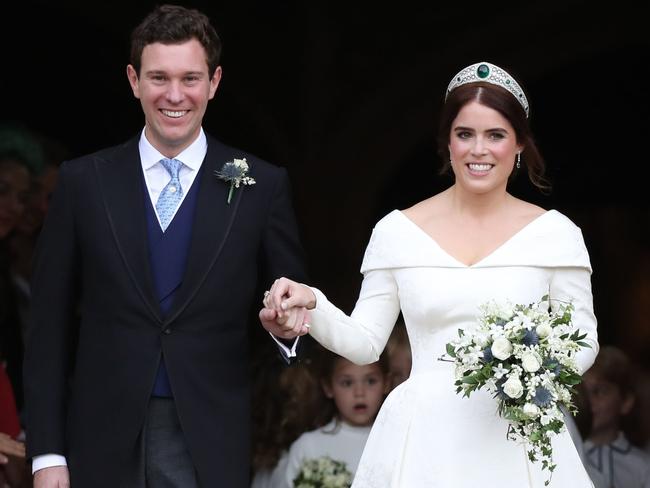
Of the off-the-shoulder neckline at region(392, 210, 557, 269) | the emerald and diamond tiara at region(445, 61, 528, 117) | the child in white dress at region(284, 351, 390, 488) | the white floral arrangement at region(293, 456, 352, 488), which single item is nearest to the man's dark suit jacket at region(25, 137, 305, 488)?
the off-the-shoulder neckline at region(392, 210, 557, 269)

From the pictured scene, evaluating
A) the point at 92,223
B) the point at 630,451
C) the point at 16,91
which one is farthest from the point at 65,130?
the point at 92,223

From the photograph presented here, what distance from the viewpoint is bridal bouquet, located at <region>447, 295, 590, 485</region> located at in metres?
4.43

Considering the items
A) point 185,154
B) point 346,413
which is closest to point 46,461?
point 185,154

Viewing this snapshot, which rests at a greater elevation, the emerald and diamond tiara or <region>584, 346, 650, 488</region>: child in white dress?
the emerald and diamond tiara

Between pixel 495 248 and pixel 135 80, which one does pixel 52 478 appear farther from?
pixel 495 248

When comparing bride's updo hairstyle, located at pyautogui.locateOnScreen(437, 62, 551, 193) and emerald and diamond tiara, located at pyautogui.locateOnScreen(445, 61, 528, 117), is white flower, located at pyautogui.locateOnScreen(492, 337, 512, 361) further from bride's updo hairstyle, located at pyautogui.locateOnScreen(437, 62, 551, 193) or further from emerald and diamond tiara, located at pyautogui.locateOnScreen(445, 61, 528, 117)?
emerald and diamond tiara, located at pyautogui.locateOnScreen(445, 61, 528, 117)

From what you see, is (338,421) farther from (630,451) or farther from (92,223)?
(92,223)

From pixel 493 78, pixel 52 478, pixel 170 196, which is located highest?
pixel 493 78

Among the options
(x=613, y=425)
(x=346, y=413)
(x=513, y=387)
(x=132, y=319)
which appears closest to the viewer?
(x=513, y=387)

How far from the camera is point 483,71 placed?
16.0ft

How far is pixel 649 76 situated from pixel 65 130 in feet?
11.4

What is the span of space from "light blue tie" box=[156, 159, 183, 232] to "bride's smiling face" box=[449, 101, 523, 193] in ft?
2.72

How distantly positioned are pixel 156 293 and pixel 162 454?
1.54 ft

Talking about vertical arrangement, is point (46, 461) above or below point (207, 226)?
below
